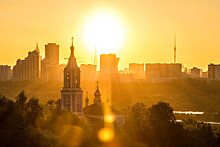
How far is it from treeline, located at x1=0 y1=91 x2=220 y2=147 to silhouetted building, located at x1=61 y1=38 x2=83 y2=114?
1.60 m

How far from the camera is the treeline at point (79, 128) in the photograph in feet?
123

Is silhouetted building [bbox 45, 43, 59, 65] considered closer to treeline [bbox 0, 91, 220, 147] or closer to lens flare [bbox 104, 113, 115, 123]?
treeline [bbox 0, 91, 220, 147]

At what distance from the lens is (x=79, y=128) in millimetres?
42438

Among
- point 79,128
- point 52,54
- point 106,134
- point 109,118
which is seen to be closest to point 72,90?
point 109,118

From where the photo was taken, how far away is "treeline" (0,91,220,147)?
37.3 m

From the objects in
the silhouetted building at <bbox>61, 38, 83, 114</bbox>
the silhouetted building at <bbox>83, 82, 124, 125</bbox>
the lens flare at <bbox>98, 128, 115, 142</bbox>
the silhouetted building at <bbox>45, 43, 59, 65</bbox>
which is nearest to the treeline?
the lens flare at <bbox>98, 128, 115, 142</bbox>

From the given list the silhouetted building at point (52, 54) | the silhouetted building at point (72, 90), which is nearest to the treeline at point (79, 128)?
the silhouetted building at point (72, 90)

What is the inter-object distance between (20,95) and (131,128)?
13589 mm

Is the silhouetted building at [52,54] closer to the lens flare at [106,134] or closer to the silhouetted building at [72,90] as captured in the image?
the silhouetted building at [72,90]

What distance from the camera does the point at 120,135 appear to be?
4659 centimetres

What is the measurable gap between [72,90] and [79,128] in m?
8.97

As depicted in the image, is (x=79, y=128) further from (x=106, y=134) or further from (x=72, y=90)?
(x=72, y=90)

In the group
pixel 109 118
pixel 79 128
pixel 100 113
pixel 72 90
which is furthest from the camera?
pixel 100 113

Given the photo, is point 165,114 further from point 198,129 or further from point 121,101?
point 121,101
